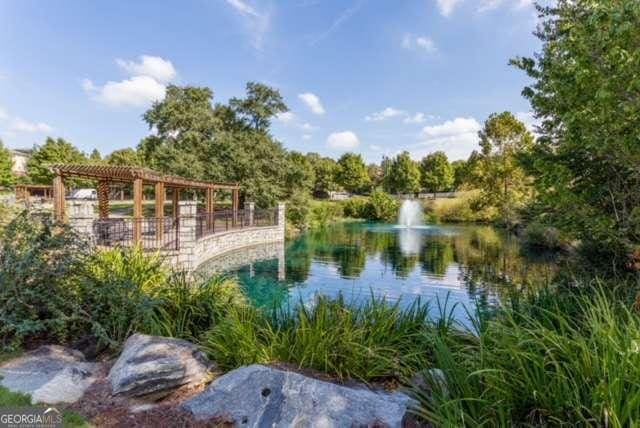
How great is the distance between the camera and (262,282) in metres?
11.4

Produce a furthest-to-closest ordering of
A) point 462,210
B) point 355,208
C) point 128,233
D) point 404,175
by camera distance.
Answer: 1. point 404,175
2. point 355,208
3. point 462,210
4. point 128,233

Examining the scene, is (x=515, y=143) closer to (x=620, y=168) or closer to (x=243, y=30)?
(x=243, y=30)

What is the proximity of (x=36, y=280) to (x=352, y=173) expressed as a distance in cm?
4420

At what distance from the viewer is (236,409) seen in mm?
2428

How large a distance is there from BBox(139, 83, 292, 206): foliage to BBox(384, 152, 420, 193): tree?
77.0 ft

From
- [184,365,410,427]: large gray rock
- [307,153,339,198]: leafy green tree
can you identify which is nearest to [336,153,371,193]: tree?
[307,153,339,198]: leafy green tree

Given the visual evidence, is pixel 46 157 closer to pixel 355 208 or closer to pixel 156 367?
pixel 355 208

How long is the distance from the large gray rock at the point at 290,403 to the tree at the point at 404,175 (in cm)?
4331

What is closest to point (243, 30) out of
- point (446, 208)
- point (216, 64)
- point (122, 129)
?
point (216, 64)

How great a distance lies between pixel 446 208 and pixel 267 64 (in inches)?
970

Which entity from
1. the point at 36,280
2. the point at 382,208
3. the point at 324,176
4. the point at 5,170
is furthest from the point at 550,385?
the point at 324,176

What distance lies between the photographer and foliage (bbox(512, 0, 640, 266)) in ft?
9.48

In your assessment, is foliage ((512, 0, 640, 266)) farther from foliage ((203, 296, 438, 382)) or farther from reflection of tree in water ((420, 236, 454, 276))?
reflection of tree in water ((420, 236, 454, 276))

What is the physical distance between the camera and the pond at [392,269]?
945 centimetres
